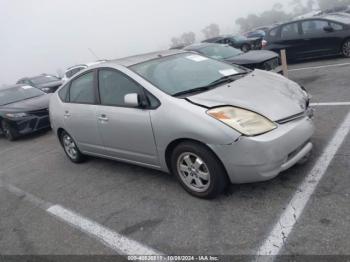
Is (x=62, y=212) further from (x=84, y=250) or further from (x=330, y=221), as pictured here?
(x=330, y=221)

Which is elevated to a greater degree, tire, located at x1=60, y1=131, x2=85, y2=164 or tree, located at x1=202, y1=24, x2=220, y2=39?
tire, located at x1=60, y1=131, x2=85, y2=164

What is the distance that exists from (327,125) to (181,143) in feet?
8.48

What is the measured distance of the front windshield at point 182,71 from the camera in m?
4.09

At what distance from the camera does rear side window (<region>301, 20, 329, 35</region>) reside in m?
10.7

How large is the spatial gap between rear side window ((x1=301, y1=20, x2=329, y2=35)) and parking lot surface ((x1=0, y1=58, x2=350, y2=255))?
5881mm

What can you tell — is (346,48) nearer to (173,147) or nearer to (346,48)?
(346,48)

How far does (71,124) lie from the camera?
540 centimetres

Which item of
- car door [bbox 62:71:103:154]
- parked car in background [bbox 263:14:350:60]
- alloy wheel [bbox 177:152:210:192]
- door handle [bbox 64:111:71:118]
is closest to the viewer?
alloy wheel [bbox 177:152:210:192]

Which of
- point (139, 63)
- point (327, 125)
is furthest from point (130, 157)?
point (327, 125)

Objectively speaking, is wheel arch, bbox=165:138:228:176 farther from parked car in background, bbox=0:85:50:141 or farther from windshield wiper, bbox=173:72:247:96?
parked car in background, bbox=0:85:50:141

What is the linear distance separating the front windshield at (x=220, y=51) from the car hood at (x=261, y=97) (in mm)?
5800

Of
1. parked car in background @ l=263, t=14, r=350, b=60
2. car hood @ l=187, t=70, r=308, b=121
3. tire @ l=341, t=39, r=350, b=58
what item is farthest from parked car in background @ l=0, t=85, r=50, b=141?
tire @ l=341, t=39, r=350, b=58

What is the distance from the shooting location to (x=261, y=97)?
12.2 ft

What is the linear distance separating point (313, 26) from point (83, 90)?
8.46m
